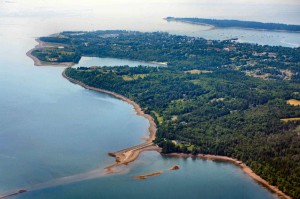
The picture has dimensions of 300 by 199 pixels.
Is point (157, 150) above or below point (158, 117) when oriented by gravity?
below

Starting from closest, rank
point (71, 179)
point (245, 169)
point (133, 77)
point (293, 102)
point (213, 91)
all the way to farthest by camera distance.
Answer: point (71, 179) → point (245, 169) → point (293, 102) → point (213, 91) → point (133, 77)

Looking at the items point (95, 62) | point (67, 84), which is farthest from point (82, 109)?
point (95, 62)

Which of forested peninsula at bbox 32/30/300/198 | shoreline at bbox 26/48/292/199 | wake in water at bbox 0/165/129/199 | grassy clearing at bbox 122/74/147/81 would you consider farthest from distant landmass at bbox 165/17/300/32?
wake in water at bbox 0/165/129/199

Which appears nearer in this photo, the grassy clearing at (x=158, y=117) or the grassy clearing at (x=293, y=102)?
the grassy clearing at (x=158, y=117)

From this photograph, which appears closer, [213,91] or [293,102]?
[293,102]

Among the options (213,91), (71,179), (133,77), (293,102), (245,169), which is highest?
(133,77)

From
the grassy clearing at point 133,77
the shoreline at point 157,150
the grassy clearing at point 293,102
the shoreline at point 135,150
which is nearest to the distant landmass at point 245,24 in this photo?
the grassy clearing at point 133,77

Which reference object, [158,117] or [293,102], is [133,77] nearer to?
[158,117]

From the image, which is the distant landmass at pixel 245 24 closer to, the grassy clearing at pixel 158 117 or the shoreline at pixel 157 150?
the grassy clearing at pixel 158 117

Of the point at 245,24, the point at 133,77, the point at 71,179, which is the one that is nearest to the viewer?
the point at 71,179

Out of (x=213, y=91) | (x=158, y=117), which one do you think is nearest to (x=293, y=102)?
(x=213, y=91)
